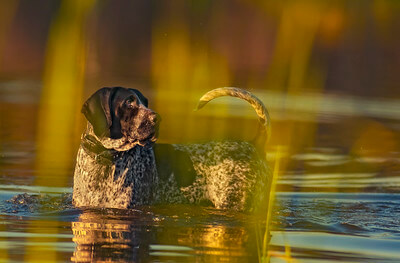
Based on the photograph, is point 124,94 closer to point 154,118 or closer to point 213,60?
point 154,118

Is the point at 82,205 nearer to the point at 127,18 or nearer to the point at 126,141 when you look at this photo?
the point at 126,141

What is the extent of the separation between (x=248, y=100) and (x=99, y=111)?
4.62 feet

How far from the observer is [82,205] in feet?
32.1

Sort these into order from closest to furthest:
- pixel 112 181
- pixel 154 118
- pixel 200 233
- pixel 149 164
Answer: pixel 200 233, pixel 154 118, pixel 112 181, pixel 149 164

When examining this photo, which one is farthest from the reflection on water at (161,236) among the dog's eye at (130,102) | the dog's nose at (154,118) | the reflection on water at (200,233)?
the dog's eye at (130,102)

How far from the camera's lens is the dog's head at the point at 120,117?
9.52 m

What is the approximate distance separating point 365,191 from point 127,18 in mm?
15167

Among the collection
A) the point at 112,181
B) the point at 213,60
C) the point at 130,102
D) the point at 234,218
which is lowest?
the point at 234,218

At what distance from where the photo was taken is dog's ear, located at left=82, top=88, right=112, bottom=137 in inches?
376

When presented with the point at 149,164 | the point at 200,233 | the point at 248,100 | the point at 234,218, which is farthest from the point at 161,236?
the point at 248,100

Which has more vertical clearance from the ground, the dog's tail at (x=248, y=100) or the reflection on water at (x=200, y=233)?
the dog's tail at (x=248, y=100)

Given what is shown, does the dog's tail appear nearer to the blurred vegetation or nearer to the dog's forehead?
the dog's forehead

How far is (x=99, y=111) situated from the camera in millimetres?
9555

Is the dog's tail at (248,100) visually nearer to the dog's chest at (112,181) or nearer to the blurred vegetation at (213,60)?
the dog's chest at (112,181)
